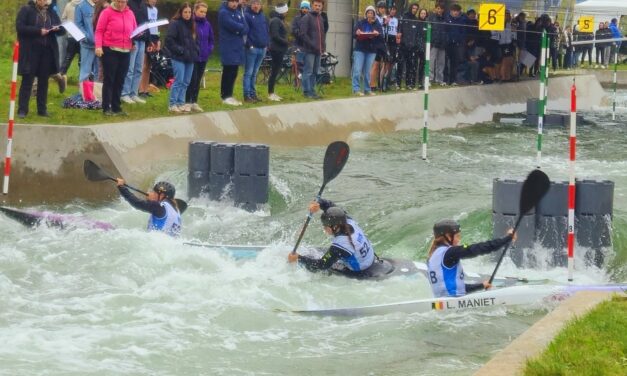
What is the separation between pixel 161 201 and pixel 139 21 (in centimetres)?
560

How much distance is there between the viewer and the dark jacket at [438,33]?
971 inches

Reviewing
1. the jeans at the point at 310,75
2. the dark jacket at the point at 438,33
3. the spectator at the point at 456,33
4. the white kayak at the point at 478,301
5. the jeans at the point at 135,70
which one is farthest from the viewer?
the spectator at the point at 456,33

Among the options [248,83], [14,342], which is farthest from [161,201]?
[248,83]

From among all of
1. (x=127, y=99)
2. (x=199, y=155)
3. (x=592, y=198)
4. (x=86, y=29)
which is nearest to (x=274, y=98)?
(x=127, y=99)

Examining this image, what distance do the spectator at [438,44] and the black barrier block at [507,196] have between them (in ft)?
38.6

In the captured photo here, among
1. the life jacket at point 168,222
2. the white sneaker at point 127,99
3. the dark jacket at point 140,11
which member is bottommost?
the life jacket at point 168,222

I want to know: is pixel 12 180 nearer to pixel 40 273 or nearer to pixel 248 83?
pixel 40 273

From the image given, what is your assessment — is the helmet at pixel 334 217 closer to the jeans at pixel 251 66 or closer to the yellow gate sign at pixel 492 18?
the jeans at pixel 251 66

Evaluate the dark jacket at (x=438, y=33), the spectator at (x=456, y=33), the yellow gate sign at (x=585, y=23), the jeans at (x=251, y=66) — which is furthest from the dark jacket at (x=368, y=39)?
the yellow gate sign at (x=585, y=23)

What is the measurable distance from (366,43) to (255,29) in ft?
10.6

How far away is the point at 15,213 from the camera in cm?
1338

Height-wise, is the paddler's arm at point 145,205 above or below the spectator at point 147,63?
below

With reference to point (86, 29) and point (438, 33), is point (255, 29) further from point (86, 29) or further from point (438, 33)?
point (438, 33)

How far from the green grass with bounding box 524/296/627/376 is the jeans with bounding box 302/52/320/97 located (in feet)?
43.0
